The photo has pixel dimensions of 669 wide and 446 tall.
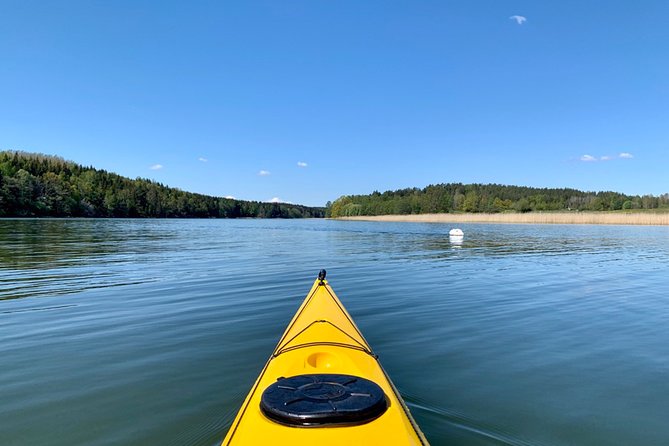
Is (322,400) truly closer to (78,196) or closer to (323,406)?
(323,406)

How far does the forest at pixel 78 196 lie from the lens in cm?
7500

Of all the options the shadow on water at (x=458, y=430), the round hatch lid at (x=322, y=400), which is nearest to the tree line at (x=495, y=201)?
the shadow on water at (x=458, y=430)

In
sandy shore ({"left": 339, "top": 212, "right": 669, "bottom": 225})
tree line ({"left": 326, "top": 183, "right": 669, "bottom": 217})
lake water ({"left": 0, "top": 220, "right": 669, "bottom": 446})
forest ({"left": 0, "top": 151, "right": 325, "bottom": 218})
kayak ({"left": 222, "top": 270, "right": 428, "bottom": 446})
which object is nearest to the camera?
kayak ({"left": 222, "top": 270, "right": 428, "bottom": 446})

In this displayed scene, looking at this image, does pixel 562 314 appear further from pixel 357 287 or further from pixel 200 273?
pixel 200 273

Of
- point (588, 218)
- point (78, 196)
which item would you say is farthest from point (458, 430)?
point (78, 196)

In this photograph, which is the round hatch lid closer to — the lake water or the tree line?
the lake water

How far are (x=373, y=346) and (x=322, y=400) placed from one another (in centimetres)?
404

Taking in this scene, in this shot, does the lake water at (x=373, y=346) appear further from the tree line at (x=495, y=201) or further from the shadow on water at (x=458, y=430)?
the tree line at (x=495, y=201)

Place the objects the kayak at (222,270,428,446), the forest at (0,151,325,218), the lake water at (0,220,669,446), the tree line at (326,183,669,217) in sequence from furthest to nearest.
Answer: the tree line at (326,183,669,217)
the forest at (0,151,325,218)
the lake water at (0,220,669,446)
the kayak at (222,270,428,446)

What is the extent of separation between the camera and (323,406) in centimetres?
271

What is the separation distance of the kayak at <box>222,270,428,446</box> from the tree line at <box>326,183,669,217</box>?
146231 millimetres

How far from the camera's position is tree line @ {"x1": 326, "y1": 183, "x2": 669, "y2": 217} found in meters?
133

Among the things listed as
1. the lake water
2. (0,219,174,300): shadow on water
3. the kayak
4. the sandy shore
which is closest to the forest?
(0,219,174,300): shadow on water

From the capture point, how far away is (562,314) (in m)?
8.84
